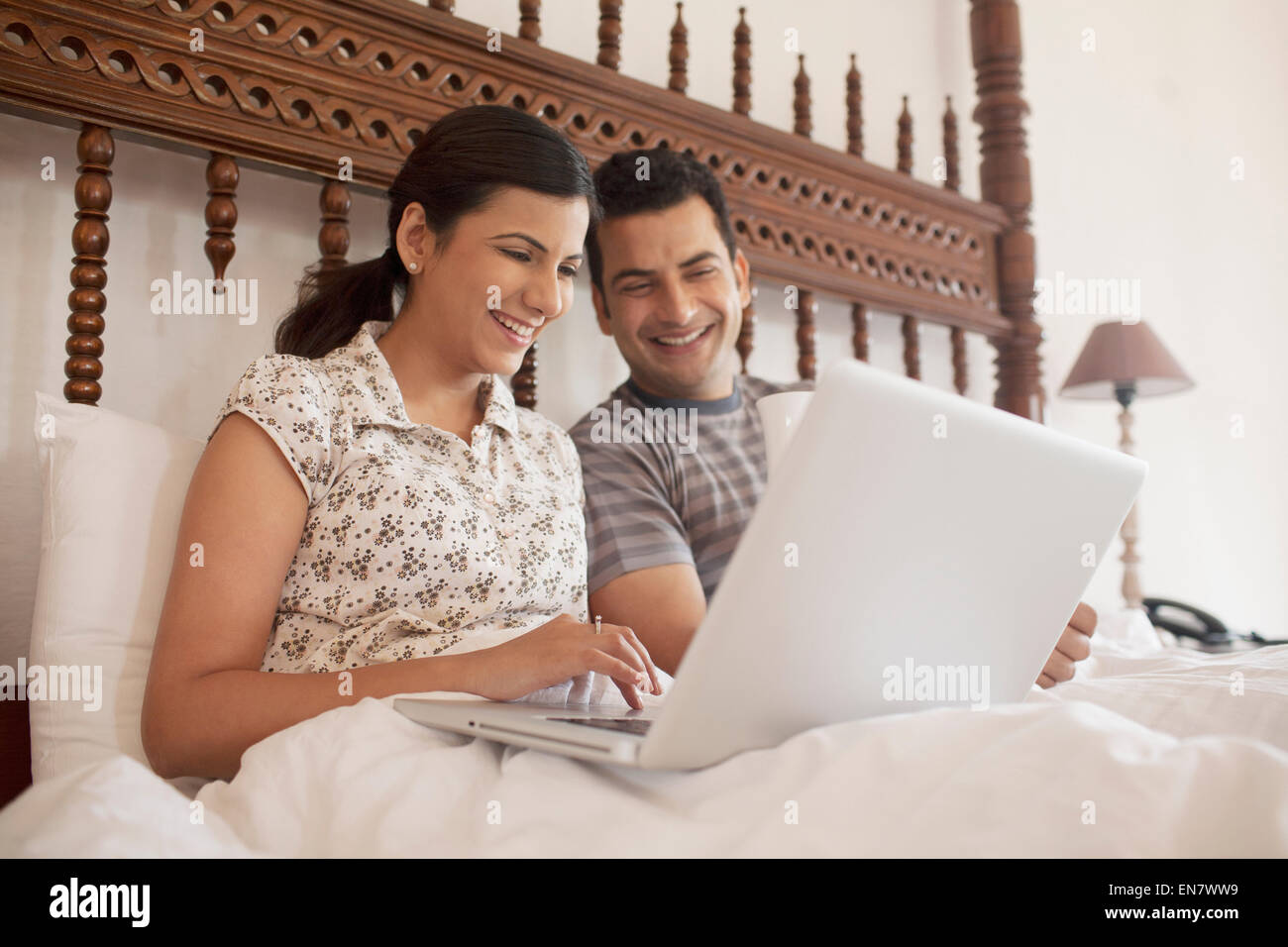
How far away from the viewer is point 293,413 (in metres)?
0.97

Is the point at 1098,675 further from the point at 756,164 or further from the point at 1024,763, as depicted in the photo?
the point at 756,164

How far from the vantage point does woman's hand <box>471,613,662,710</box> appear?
81cm

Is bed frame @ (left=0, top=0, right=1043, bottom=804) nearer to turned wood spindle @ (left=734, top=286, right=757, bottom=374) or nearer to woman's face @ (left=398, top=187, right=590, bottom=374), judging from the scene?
turned wood spindle @ (left=734, top=286, right=757, bottom=374)

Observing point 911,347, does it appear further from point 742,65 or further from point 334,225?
point 334,225

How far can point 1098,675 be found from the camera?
126 cm

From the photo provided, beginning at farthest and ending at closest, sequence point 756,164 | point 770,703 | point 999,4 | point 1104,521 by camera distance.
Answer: point 999,4 → point 756,164 → point 1104,521 → point 770,703

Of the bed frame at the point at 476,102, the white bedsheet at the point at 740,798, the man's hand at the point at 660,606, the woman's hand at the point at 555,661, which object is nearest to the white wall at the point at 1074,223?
the bed frame at the point at 476,102

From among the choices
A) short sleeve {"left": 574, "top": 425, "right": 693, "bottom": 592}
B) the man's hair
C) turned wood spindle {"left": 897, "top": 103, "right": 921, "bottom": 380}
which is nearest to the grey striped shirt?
short sleeve {"left": 574, "top": 425, "right": 693, "bottom": 592}

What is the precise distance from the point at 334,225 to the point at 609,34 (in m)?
0.60

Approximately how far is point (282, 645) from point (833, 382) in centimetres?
66

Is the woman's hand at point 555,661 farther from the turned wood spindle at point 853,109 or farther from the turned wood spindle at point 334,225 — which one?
the turned wood spindle at point 853,109

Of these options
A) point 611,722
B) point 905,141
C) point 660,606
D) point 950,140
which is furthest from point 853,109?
point 611,722

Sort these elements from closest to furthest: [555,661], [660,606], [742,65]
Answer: [555,661]
[660,606]
[742,65]
